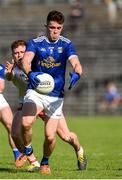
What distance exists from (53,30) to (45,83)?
2.67ft

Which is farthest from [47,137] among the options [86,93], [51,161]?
[86,93]

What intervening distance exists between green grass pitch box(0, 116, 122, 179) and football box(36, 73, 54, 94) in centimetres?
123

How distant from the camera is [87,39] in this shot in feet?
121

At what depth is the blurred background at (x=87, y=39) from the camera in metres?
35.4

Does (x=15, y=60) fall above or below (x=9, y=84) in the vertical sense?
above

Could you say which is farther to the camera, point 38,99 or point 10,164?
point 10,164

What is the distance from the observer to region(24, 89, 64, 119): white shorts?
11.1 m

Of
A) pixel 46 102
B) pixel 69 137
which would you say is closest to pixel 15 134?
pixel 46 102

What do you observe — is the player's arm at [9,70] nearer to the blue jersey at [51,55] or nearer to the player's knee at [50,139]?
the blue jersey at [51,55]

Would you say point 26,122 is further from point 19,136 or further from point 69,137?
point 69,137

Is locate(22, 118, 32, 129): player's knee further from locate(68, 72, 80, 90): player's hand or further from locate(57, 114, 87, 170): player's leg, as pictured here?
locate(57, 114, 87, 170): player's leg

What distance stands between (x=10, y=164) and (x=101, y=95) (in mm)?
22724

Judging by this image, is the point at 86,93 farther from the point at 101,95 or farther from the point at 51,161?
the point at 51,161

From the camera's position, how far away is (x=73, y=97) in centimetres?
3566
